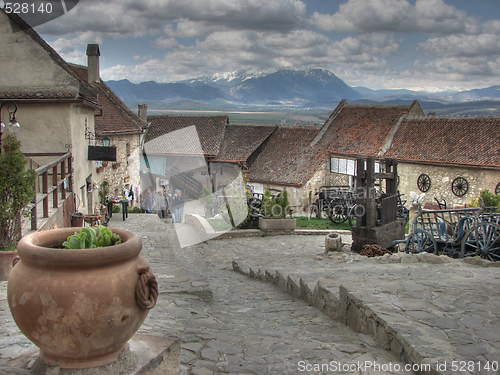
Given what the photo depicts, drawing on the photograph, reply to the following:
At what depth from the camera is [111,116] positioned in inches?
902

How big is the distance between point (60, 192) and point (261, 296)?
644 centimetres

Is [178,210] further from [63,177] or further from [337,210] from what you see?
[63,177]

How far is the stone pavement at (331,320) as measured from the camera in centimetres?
347

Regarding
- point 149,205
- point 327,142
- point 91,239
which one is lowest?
point 149,205

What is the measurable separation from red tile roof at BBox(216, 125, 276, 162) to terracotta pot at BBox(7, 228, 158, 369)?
98.1 feet

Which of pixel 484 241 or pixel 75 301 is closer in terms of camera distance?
pixel 75 301

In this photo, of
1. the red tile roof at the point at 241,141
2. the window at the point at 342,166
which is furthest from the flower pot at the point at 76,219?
the red tile roof at the point at 241,141

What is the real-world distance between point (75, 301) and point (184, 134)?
3642 centimetres

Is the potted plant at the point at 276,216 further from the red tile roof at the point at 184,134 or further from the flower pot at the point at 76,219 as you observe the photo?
the red tile roof at the point at 184,134

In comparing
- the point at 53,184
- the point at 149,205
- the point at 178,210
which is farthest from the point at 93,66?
the point at 53,184

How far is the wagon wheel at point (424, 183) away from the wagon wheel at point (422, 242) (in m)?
15.3

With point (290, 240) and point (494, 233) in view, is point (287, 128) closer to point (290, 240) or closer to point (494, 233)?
point (290, 240)

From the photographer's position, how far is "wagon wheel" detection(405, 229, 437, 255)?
8389 mm

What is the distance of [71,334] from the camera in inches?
101
